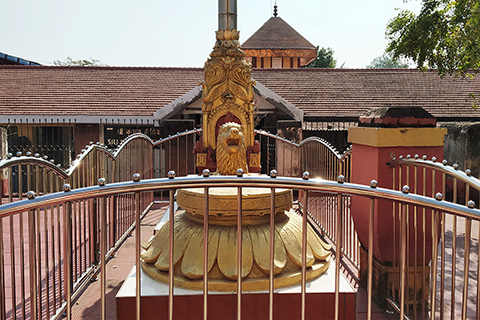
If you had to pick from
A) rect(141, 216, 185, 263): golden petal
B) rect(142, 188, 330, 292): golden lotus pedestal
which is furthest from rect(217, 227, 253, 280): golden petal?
rect(141, 216, 185, 263): golden petal

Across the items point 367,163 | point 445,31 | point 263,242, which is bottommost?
point 263,242

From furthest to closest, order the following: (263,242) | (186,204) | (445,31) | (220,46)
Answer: (445,31) → (220,46) → (186,204) → (263,242)

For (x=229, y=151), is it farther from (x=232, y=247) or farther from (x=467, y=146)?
(x=467, y=146)

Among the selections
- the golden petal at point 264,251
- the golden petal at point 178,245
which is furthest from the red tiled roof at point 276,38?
the golden petal at point 264,251

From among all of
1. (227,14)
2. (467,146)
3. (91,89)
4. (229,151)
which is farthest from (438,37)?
(91,89)

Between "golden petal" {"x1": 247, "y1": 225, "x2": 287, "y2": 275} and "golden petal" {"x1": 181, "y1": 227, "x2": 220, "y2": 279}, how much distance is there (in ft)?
1.11

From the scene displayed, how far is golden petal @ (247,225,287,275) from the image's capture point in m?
3.48

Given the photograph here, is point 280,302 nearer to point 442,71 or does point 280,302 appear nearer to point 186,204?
Result: point 186,204

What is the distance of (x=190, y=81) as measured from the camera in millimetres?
14164

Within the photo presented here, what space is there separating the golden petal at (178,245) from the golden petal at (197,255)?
0.18 feet

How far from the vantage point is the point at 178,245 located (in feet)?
12.2

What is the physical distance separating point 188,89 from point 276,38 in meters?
12.3

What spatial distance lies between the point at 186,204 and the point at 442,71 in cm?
896

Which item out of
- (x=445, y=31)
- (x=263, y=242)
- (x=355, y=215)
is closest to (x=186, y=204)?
(x=263, y=242)
